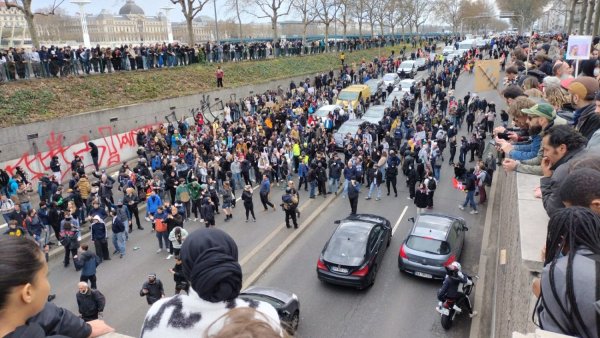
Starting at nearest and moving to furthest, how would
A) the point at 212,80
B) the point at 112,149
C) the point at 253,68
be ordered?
1. the point at 112,149
2. the point at 212,80
3. the point at 253,68

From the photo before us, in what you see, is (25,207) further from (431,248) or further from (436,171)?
(436,171)

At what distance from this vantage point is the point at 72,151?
2095 cm

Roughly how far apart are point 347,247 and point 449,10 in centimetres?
10976

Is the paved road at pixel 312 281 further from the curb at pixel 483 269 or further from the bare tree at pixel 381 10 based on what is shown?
the bare tree at pixel 381 10

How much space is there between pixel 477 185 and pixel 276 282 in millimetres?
8877

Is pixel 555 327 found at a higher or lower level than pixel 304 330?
higher

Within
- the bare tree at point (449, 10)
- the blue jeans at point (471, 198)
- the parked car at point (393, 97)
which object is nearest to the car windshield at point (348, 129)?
the parked car at point (393, 97)

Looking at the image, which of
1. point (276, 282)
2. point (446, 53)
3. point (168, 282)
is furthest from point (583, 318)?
point (446, 53)

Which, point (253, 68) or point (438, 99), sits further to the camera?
point (253, 68)

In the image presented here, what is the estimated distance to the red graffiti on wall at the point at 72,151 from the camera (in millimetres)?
19234

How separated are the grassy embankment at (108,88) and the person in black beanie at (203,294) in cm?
2120

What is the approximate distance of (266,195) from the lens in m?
16.7

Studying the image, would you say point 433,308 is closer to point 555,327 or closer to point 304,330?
point 304,330

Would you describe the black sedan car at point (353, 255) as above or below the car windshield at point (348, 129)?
below
